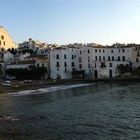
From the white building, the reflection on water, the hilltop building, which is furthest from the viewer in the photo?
the hilltop building

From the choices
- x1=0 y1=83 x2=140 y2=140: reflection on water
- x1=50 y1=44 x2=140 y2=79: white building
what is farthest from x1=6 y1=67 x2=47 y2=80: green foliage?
x1=0 y1=83 x2=140 y2=140: reflection on water

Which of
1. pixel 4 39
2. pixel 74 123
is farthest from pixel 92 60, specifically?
pixel 74 123

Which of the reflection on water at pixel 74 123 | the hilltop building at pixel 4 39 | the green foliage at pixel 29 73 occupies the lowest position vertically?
the reflection on water at pixel 74 123

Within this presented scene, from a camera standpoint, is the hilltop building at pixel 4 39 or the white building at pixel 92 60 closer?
the white building at pixel 92 60

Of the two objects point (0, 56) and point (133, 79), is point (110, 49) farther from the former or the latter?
point (0, 56)

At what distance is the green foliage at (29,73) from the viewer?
4190 inches

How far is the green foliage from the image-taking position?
10644 centimetres

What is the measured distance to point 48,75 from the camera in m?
111

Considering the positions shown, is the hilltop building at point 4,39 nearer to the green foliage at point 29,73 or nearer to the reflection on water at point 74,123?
the green foliage at point 29,73

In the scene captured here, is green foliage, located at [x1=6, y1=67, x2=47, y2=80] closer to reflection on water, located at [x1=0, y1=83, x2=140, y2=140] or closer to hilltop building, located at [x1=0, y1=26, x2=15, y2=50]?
hilltop building, located at [x1=0, y1=26, x2=15, y2=50]

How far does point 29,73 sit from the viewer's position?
352 ft

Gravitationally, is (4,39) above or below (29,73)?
above

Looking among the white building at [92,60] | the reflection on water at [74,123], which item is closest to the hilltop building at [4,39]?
the white building at [92,60]

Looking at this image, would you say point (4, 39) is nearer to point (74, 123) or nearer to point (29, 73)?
point (29, 73)
